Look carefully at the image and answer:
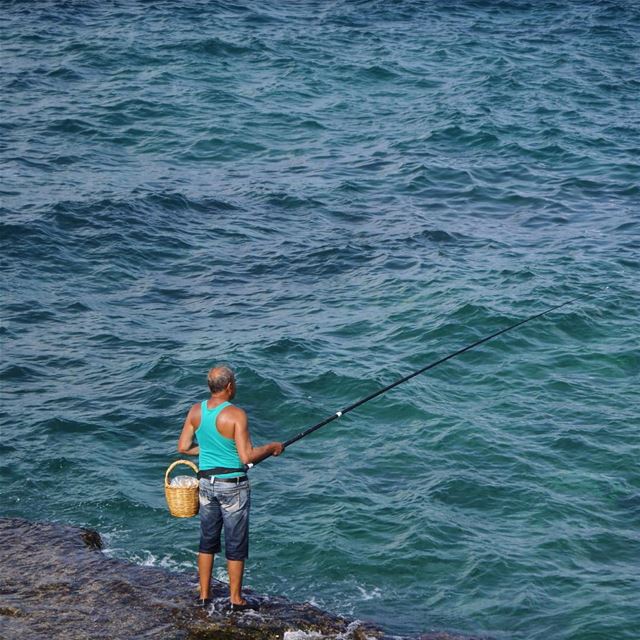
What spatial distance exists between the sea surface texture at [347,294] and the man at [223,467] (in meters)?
1.27

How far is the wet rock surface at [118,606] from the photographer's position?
807 cm

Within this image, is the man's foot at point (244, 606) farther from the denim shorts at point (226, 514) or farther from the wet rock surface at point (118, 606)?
the denim shorts at point (226, 514)

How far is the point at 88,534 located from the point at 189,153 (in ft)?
42.6

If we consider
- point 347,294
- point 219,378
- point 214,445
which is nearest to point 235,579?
point 214,445

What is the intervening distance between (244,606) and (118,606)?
3.07ft

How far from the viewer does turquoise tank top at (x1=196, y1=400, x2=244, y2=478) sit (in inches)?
319

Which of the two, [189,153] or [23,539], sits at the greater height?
[23,539]

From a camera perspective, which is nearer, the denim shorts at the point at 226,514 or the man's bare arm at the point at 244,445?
the man's bare arm at the point at 244,445

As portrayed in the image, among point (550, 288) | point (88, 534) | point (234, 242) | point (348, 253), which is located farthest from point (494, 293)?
point (88, 534)

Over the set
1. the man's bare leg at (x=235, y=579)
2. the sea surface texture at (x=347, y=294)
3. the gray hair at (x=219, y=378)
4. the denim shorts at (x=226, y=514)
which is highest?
the gray hair at (x=219, y=378)

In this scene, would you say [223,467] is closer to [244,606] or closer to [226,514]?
[226,514]

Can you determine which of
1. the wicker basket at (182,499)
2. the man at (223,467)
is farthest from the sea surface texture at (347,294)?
the wicker basket at (182,499)

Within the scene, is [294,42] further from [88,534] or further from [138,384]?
[88,534]

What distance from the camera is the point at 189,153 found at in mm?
21859
